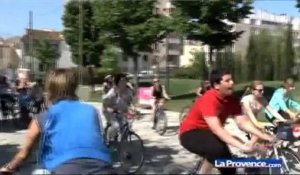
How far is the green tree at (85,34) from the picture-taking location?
49.6 metres

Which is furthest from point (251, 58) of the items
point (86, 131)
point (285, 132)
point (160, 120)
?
point (86, 131)

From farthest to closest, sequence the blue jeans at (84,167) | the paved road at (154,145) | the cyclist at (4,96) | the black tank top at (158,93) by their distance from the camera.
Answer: the cyclist at (4,96) < the black tank top at (158,93) < the paved road at (154,145) < the blue jeans at (84,167)

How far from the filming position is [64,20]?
51.8 meters

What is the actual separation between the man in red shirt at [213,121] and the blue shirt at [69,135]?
4.90ft

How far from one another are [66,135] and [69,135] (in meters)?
0.02

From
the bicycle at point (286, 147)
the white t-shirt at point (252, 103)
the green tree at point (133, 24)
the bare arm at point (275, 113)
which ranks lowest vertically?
the bicycle at point (286, 147)

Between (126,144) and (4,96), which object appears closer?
(126,144)

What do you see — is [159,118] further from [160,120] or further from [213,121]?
[213,121]

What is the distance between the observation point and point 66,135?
143 inches

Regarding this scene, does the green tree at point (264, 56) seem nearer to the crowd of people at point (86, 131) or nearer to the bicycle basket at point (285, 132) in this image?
the bicycle basket at point (285, 132)

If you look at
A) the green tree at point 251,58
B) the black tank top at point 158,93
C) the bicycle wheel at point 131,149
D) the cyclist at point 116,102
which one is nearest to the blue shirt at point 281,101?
the bicycle wheel at point 131,149

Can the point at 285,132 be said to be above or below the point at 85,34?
below

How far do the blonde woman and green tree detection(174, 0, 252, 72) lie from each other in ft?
95.0

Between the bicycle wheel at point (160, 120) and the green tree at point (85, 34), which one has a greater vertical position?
the green tree at point (85, 34)
